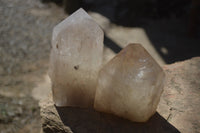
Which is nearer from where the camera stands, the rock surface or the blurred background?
the rock surface

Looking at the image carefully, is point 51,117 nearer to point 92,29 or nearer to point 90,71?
point 90,71

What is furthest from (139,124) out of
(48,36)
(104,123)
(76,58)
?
(48,36)

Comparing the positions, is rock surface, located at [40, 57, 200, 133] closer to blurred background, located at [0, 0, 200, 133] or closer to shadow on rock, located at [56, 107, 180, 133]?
shadow on rock, located at [56, 107, 180, 133]

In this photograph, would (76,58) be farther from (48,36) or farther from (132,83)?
(48,36)

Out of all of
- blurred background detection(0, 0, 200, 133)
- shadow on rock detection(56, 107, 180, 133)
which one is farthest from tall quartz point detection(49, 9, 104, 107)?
blurred background detection(0, 0, 200, 133)

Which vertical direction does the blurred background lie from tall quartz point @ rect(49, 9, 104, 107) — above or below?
below

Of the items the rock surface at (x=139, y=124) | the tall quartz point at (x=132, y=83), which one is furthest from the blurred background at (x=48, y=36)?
the tall quartz point at (x=132, y=83)

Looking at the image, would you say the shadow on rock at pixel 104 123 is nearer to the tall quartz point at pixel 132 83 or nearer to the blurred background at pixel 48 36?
the tall quartz point at pixel 132 83
